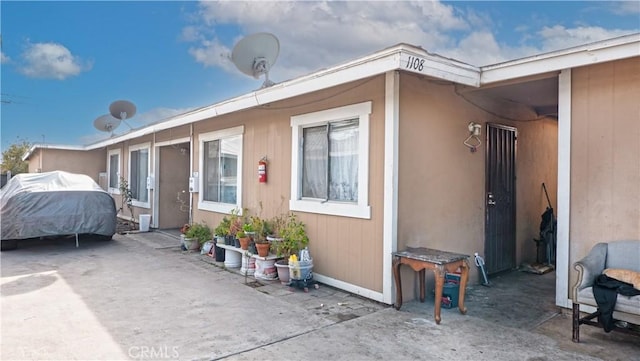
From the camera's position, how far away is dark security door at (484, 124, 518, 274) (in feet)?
17.7

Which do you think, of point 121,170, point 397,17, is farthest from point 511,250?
point 121,170

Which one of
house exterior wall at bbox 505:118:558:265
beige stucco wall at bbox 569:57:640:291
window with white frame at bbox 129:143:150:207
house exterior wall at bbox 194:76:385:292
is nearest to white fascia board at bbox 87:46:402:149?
house exterior wall at bbox 194:76:385:292

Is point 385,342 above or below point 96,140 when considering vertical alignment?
below

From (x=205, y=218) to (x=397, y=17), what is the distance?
5.31 m

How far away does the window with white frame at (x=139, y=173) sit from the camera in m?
10.7

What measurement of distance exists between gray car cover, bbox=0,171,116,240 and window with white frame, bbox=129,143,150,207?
2777 millimetres

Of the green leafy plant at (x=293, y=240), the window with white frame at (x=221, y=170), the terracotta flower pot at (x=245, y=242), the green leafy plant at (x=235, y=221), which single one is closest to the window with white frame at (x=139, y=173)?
the window with white frame at (x=221, y=170)

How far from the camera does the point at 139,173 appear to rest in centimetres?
1109

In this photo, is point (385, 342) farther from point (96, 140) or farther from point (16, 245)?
point (96, 140)

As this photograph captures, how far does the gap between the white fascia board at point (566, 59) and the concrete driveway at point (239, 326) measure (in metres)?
2.38

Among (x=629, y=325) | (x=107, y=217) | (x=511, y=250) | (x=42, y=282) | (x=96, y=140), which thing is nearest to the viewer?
(x=629, y=325)

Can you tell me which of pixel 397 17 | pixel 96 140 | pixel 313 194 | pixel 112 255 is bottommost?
pixel 112 255

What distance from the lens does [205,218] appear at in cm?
784

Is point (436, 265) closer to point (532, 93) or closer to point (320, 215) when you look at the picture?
point (320, 215)
